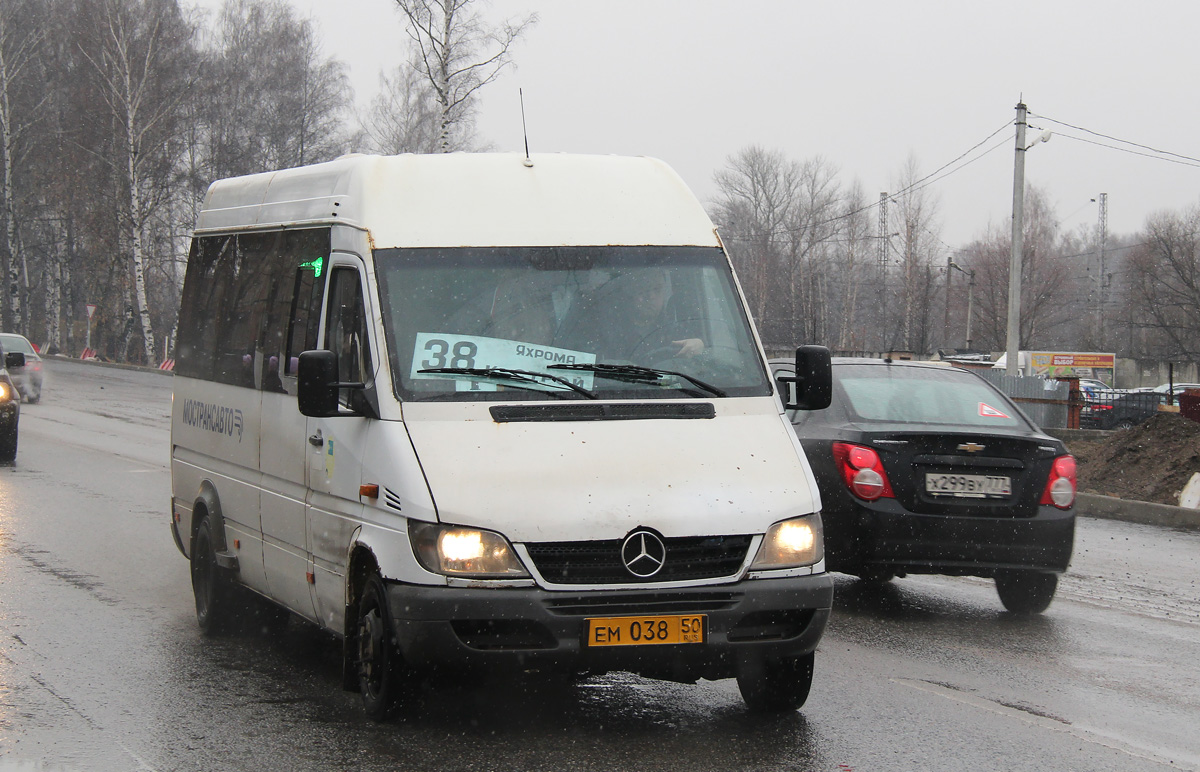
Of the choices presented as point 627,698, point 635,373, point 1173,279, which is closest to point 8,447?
point 627,698

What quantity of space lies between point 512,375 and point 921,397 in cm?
417

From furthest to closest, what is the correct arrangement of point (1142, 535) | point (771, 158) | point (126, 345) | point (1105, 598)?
point (771, 158) < point (126, 345) < point (1142, 535) < point (1105, 598)

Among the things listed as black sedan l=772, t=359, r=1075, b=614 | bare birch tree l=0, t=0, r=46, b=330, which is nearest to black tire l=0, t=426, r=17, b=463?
black sedan l=772, t=359, r=1075, b=614

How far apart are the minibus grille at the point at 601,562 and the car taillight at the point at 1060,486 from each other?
12.7 ft

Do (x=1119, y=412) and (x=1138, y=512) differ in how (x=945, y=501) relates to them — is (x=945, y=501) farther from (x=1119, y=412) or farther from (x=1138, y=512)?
(x=1119, y=412)

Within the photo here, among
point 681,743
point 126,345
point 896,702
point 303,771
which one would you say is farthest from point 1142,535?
point 126,345

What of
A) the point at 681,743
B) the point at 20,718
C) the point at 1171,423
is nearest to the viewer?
the point at 681,743

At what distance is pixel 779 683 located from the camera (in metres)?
5.59

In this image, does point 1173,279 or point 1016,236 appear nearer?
point 1016,236

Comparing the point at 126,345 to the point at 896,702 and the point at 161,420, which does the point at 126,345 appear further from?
the point at 896,702

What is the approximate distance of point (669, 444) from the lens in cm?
528

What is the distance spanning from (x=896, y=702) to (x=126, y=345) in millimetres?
54600

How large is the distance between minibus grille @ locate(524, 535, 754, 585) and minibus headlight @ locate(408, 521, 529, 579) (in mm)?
92

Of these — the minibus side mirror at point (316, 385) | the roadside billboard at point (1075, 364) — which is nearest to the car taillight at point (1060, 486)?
the minibus side mirror at point (316, 385)
